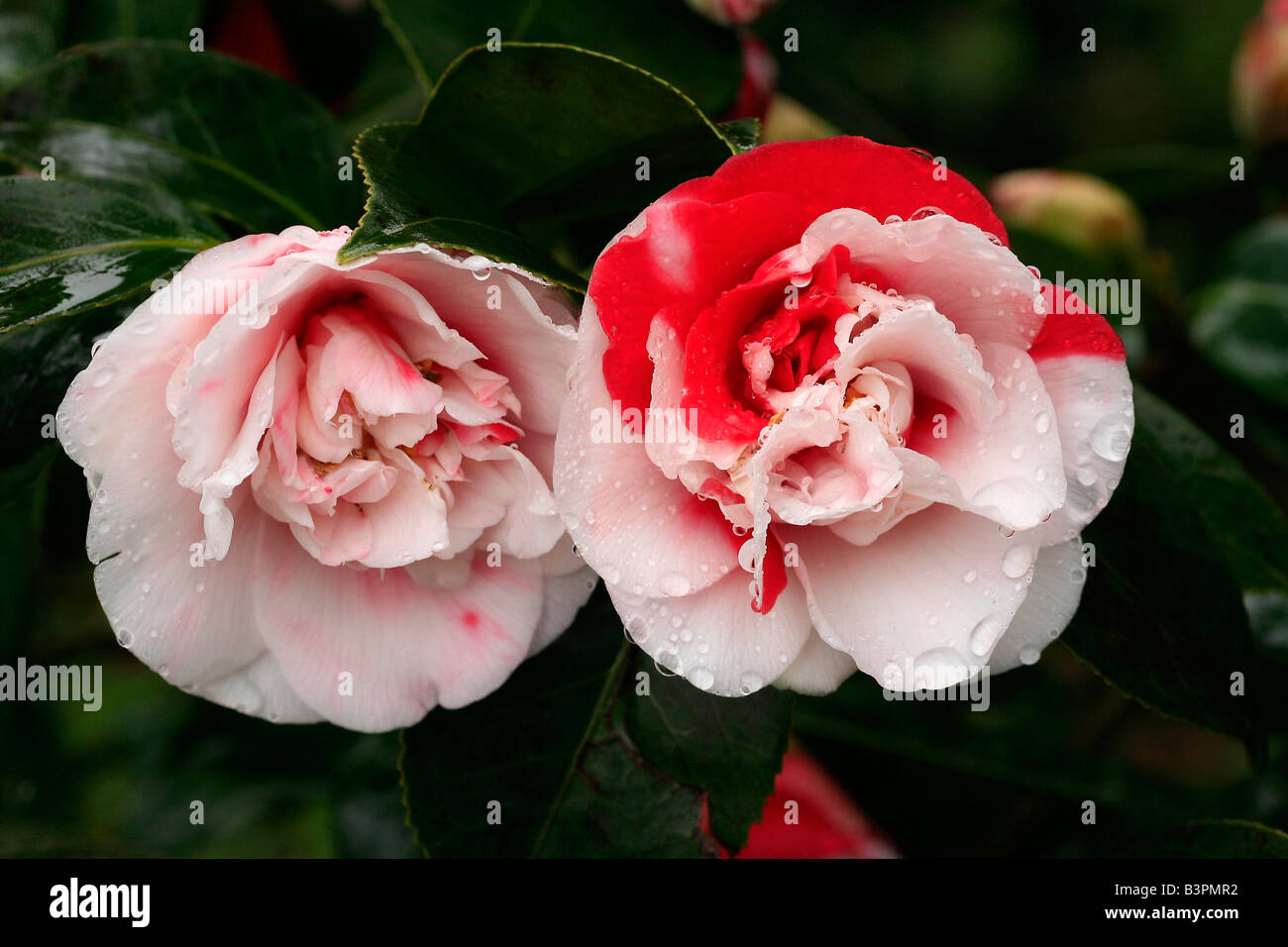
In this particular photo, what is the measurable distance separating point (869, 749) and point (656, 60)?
82 cm

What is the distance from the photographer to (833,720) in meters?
1.29

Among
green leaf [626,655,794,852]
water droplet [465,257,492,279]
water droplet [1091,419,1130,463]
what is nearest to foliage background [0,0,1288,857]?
water droplet [1091,419,1130,463]

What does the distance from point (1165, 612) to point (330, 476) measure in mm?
513

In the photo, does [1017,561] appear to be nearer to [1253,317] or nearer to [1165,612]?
[1165,612]

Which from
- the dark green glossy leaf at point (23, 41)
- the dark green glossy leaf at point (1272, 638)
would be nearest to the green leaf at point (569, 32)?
the dark green glossy leaf at point (23, 41)

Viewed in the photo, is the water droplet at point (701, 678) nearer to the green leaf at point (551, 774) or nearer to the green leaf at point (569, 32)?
the green leaf at point (551, 774)

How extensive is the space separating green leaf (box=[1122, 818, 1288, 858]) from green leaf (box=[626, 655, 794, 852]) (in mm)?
369

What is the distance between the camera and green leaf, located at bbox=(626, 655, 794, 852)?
70cm

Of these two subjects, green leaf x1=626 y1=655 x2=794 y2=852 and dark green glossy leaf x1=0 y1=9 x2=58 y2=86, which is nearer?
green leaf x1=626 y1=655 x2=794 y2=852

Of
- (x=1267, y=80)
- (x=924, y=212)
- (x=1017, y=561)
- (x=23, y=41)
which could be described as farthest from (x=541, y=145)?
(x=1267, y=80)

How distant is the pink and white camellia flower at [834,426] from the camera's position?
554 millimetres

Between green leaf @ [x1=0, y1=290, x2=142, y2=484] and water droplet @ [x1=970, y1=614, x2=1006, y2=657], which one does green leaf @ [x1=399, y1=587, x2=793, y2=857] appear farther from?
green leaf @ [x1=0, y1=290, x2=142, y2=484]

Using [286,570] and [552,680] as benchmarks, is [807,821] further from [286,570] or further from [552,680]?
[286,570]

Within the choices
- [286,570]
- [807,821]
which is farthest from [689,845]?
[807,821]
